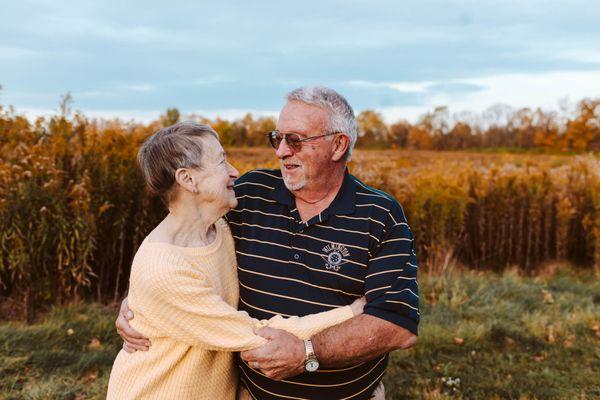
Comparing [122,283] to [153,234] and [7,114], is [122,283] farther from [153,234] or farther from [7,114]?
[153,234]

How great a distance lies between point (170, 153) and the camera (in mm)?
2107

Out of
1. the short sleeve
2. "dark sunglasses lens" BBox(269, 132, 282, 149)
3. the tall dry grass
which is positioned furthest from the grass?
"dark sunglasses lens" BBox(269, 132, 282, 149)

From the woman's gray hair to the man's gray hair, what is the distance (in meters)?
0.54

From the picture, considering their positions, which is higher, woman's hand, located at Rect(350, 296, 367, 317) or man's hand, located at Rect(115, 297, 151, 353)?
woman's hand, located at Rect(350, 296, 367, 317)

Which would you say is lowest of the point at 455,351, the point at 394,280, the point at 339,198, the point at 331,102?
the point at 455,351

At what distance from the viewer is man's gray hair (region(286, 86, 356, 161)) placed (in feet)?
8.27

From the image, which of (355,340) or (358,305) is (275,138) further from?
(355,340)

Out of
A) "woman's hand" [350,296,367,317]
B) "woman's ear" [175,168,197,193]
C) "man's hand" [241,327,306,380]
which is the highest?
"woman's ear" [175,168,197,193]

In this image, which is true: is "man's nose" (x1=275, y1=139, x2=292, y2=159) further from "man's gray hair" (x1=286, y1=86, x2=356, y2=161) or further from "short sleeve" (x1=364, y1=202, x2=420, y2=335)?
"short sleeve" (x1=364, y1=202, x2=420, y2=335)

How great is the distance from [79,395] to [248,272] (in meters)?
2.29

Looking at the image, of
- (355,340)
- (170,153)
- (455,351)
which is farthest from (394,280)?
(455,351)

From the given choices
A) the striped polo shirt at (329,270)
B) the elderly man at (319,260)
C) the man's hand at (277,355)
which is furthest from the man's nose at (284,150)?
the man's hand at (277,355)

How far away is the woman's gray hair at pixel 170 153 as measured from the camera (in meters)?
2.10

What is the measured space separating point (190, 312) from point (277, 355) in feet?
1.13
